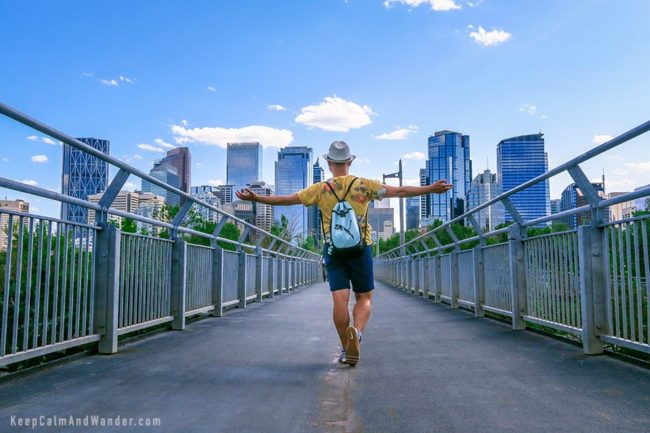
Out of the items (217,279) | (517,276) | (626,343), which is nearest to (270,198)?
(626,343)

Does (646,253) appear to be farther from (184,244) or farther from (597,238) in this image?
(184,244)

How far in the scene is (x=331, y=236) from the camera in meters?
4.24

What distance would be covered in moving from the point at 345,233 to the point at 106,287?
1.97 m

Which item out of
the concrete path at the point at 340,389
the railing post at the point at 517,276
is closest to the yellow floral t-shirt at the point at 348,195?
the concrete path at the point at 340,389

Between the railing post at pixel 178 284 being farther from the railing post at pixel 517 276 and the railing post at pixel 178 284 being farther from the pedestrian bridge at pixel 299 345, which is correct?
the railing post at pixel 517 276

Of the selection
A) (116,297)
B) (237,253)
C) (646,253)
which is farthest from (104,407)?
(237,253)

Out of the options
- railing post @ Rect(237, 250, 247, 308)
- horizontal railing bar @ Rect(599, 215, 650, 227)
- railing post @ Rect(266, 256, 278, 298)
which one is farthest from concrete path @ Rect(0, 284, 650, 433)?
railing post @ Rect(266, 256, 278, 298)

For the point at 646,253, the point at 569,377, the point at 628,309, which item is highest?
the point at 646,253

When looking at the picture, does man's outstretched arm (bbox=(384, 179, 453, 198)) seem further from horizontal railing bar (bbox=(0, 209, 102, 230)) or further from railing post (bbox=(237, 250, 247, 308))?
railing post (bbox=(237, 250, 247, 308))

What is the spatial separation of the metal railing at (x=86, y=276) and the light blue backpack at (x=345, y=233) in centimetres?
179

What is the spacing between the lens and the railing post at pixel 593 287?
427cm

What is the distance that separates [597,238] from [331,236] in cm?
209

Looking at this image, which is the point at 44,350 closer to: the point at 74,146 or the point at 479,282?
the point at 74,146

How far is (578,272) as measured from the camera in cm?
473
